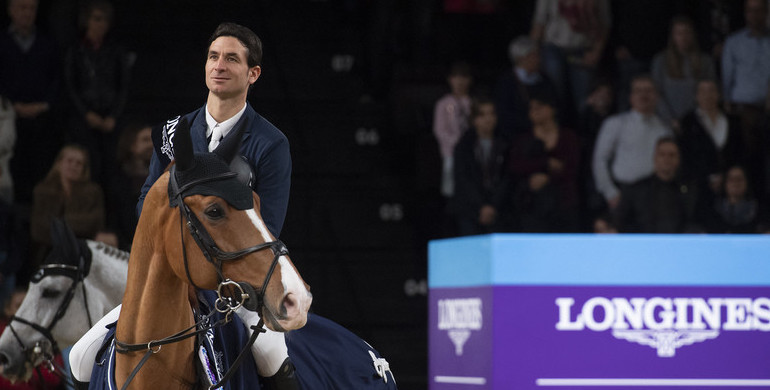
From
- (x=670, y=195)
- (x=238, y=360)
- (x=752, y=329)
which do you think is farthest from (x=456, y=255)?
(x=238, y=360)

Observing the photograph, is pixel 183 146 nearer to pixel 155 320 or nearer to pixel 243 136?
pixel 243 136

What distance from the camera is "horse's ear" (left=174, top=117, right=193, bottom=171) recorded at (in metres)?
3.74

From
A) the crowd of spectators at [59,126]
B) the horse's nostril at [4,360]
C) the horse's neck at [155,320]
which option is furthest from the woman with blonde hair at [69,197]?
the horse's neck at [155,320]

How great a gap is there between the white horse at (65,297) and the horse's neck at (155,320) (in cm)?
224

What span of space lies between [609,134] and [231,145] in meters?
7.28

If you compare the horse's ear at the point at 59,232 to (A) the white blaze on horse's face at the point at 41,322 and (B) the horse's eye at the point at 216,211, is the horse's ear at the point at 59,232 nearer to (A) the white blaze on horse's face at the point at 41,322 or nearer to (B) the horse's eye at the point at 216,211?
(A) the white blaze on horse's face at the point at 41,322

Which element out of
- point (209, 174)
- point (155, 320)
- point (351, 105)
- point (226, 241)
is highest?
point (351, 105)

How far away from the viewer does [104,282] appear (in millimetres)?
6230

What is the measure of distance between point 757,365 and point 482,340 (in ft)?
5.38

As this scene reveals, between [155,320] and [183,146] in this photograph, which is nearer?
[183,146]

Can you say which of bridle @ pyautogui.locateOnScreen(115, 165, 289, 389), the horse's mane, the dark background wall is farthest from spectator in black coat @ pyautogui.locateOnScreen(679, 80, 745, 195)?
bridle @ pyautogui.locateOnScreen(115, 165, 289, 389)

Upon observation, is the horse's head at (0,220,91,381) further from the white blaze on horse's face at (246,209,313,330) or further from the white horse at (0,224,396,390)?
the white blaze on horse's face at (246,209,313,330)

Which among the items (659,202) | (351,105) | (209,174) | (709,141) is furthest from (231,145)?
(351,105)

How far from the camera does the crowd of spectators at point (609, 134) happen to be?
1040 centimetres
